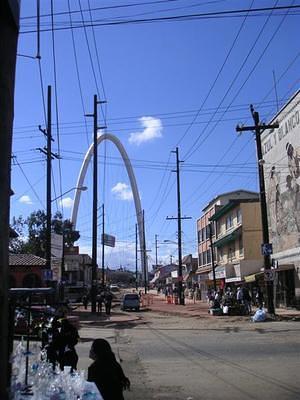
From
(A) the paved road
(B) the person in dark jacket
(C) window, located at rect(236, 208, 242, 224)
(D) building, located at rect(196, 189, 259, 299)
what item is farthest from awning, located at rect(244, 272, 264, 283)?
(B) the person in dark jacket

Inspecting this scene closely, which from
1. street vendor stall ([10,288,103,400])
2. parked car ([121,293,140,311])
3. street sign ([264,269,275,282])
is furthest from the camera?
parked car ([121,293,140,311])

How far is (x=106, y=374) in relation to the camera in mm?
6848

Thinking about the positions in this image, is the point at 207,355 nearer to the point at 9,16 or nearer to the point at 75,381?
the point at 75,381

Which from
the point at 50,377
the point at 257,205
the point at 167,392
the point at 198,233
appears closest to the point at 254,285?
the point at 257,205

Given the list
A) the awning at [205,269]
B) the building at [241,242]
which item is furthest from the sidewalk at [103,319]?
the awning at [205,269]

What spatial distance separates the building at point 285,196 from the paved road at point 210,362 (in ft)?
43.8

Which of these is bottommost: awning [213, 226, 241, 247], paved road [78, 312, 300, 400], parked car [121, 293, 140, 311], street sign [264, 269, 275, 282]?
paved road [78, 312, 300, 400]

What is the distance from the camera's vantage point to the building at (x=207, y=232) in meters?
72.6

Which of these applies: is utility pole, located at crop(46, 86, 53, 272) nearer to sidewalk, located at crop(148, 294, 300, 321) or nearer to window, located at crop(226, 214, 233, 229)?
sidewalk, located at crop(148, 294, 300, 321)

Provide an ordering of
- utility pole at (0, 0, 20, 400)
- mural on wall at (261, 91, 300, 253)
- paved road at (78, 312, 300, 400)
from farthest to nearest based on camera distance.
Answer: mural on wall at (261, 91, 300, 253), paved road at (78, 312, 300, 400), utility pole at (0, 0, 20, 400)

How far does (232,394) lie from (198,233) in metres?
73.5

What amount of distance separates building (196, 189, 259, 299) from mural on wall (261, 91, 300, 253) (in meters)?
23.7

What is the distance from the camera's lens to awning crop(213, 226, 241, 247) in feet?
185

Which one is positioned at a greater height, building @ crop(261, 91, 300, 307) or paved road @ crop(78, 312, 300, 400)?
building @ crop(261, 91, 300, 307)
